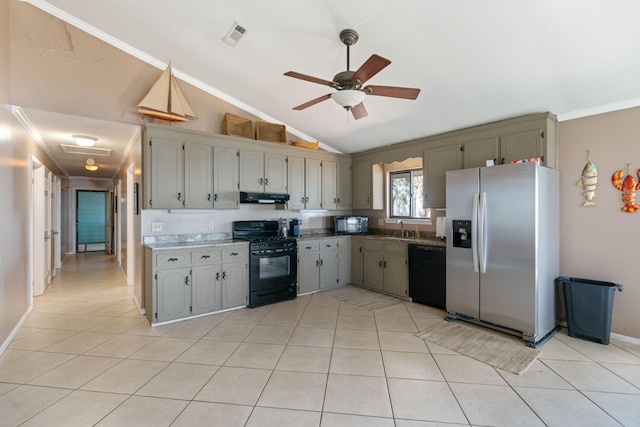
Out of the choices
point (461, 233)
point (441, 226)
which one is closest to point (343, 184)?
point (441, 226)

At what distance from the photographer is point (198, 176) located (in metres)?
4.07

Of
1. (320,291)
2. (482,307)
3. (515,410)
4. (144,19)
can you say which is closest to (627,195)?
(482,307)

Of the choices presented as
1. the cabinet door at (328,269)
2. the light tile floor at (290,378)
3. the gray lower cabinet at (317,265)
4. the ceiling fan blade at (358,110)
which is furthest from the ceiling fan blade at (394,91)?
the cabinet door at (328,269)

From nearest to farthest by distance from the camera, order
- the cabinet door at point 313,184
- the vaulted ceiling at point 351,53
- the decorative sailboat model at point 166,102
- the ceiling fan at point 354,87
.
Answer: the ceiling fan at point 354,87 → the vaulted ceiling at point 351,53 → the decorative sailboat model at point 166,102 → the cabinet door at point 313,184

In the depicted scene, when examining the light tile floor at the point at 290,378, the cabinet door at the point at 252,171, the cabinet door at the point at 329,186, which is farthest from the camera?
the cabinet door at the point at 329,186

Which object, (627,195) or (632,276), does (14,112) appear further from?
(632,276)

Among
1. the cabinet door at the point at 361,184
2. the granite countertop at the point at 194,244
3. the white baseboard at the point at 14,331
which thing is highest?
the cabinet door at the point at 361,184

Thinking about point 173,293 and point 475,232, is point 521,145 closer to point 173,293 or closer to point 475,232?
point 475,232

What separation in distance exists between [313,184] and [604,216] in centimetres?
380

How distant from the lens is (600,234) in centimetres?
322

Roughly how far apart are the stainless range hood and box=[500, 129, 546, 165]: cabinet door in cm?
303

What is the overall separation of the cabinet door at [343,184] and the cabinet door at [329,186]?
0.09 metres

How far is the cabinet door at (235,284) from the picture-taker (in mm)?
4000

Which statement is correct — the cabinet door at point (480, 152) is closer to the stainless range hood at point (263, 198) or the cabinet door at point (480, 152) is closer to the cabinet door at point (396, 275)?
the cabinet door at point (396, 275)
